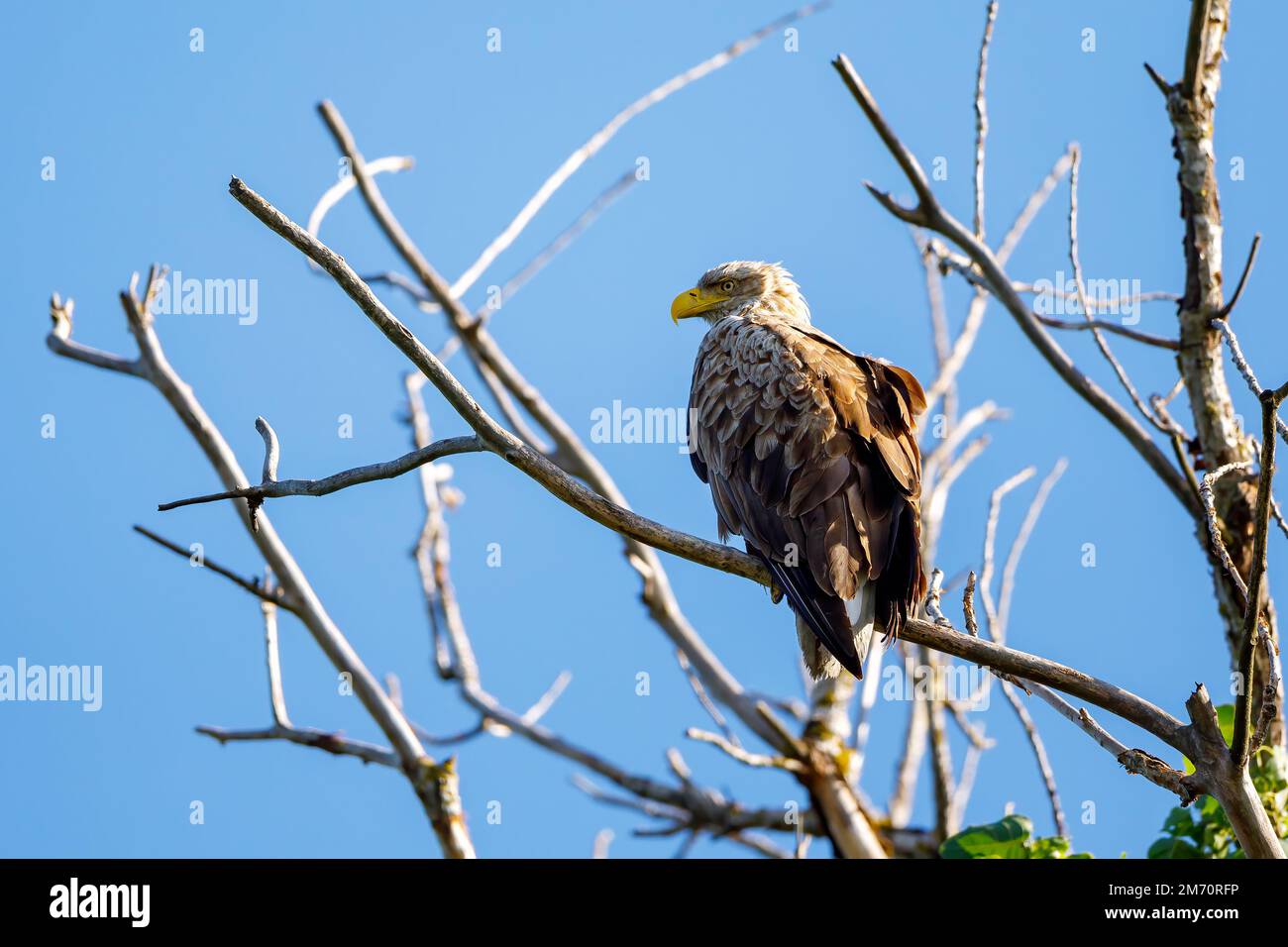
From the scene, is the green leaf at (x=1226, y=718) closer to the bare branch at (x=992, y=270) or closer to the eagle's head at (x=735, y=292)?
the bare branch at (x=992, y=270)

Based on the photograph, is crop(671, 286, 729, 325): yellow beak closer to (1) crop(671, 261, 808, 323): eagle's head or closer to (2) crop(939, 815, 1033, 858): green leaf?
(1) crop(671, 261, 808, 323): eagle's head

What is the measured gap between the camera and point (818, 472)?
573 centimetres

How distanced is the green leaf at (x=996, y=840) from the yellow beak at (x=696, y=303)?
147 inches

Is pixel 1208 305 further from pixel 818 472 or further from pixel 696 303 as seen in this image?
pixel 696 303

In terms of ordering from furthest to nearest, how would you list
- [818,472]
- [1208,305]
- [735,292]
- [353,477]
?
1. [735,292]
2. [1208,305]
3. [818,472]
4. [353,477]

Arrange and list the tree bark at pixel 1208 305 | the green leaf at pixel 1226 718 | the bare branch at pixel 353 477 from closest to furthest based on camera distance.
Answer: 1. the bare branch at pixel 353 477
2. the green leaf at pixel 1226 718
3. the tree bark at pixel 1208 305

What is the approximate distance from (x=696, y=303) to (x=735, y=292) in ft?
0.81

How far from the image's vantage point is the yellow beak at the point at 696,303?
8.11 m

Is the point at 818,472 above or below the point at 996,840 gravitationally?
above

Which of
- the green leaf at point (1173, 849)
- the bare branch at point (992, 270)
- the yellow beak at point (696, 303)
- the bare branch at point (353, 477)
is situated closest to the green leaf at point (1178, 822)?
the green leaf at point (1173, 849)

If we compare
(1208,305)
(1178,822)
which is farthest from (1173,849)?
(1208,305)
